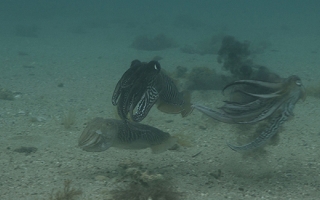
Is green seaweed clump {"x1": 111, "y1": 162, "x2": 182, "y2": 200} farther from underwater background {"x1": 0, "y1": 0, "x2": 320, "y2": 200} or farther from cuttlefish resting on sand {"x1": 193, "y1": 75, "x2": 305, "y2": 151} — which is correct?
cuttlefish resting on sand {"x1": 193, "y1": 75, "x2": 305, "y2": 151}

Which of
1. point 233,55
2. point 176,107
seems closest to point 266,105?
point 176,107

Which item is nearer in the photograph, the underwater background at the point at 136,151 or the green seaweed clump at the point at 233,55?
the underwater background at the point at 136,151

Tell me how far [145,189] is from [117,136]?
4.11ft

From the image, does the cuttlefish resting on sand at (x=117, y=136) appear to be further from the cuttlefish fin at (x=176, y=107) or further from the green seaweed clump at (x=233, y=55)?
the green seaweed clump at (x=233, y=55)

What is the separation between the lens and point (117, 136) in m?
5.70

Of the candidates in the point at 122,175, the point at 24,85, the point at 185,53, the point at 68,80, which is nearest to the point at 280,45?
the point at 185,53

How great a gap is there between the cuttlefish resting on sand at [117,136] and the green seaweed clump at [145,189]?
0.67 meters

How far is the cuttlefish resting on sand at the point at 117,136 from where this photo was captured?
5.54 metres

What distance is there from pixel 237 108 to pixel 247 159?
8.40ft

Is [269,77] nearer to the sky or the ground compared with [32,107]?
nearer to the sky

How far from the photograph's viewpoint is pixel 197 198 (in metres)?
5.01

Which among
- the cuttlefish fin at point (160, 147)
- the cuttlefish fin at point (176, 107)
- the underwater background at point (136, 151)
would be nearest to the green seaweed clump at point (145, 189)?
the underwater background at point (136, 151)

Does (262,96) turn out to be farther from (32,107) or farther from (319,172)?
(32,107)

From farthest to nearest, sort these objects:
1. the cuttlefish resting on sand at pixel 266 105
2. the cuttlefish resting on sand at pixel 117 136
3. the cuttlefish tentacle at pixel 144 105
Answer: the cuttlefish resting on sand at pixel 117 136 < the cuttlefish tentacle at pixel 144 105 < the cuttlefish resting on sand at pixel 266 105
